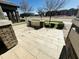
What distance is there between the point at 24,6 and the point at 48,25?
69.2 ft

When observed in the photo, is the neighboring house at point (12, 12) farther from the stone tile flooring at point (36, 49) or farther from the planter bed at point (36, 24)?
the stone tile flooring at point (36, 49)

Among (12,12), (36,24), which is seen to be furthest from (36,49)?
(12,12)

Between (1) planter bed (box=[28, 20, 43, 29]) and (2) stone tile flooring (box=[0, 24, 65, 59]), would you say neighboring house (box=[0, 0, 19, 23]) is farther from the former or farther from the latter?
(2) stone tile flooring (box=[0, 24, 65, 59])

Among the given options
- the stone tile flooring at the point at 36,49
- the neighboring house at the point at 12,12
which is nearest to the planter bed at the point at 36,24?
the neighboring house at the point at 12,12

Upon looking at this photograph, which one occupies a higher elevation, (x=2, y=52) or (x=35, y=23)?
(x=35, y=23)

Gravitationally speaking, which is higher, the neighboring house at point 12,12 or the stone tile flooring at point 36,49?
the neighboring house at point 12,12

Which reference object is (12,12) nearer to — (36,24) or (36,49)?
(36,24)

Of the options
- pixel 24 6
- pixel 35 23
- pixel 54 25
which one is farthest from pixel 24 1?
pixel 54 25

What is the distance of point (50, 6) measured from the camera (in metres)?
14.1

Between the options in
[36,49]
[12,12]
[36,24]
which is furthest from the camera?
[12,12]

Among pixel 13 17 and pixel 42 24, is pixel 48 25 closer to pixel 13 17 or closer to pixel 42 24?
pixel 42 24

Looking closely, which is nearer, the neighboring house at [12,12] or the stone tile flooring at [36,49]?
the stone tile flooring at [36,49]

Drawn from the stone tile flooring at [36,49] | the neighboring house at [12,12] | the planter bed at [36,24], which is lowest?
the stone tile flooring at [36,49]

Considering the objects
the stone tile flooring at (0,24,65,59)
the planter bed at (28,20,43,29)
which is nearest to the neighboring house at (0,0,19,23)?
the planter bed at (28,20,43,29)
